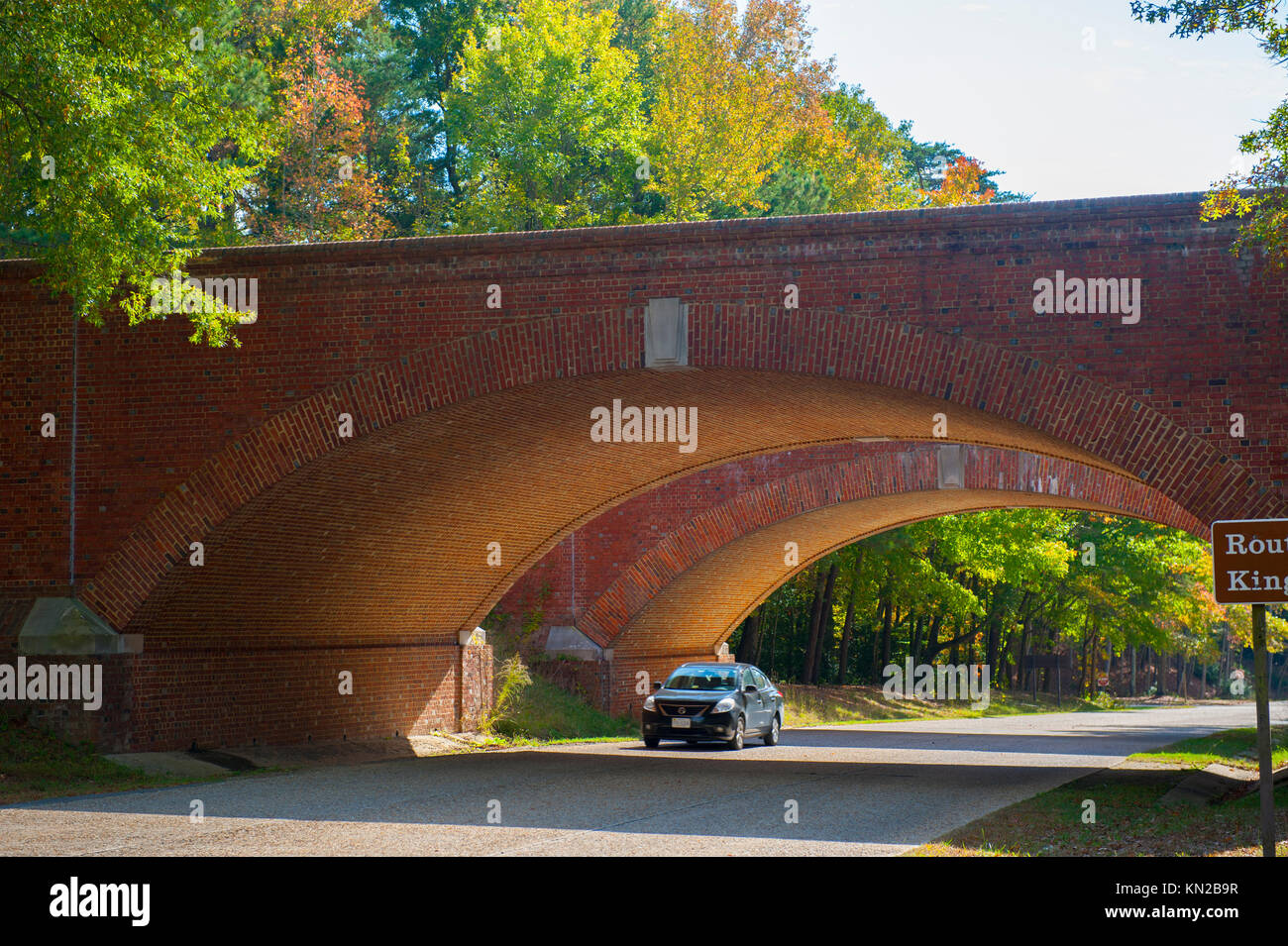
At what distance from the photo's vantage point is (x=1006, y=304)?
1480 centimetres

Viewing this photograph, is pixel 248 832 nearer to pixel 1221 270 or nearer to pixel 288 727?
pixel 288 727

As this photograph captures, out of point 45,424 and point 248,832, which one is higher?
point 45,424

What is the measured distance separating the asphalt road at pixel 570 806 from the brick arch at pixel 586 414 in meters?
3.17

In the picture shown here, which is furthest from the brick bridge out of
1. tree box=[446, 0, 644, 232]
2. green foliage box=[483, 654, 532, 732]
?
tree box=[446, 0, 644, 232]

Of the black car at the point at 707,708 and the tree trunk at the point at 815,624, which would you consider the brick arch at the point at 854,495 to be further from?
the tree trunk at the point at 815,624

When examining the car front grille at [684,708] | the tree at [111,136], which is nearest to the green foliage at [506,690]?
the car front grille at [684,708]

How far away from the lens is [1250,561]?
8.17 meters

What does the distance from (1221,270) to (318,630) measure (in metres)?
13.2

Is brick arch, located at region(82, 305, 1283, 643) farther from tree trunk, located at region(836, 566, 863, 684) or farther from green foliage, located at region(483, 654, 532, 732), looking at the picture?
tree trunk, located at region(836, 566, 863, 684)

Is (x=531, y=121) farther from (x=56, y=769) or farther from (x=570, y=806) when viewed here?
(x=570, y=806)

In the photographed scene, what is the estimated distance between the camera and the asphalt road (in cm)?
1023

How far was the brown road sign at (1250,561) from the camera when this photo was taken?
26.6 ft

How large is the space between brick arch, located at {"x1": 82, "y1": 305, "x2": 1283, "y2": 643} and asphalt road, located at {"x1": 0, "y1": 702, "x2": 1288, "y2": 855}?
10.4ft

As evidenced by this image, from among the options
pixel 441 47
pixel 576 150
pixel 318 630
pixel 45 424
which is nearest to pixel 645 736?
pixel 318 630
